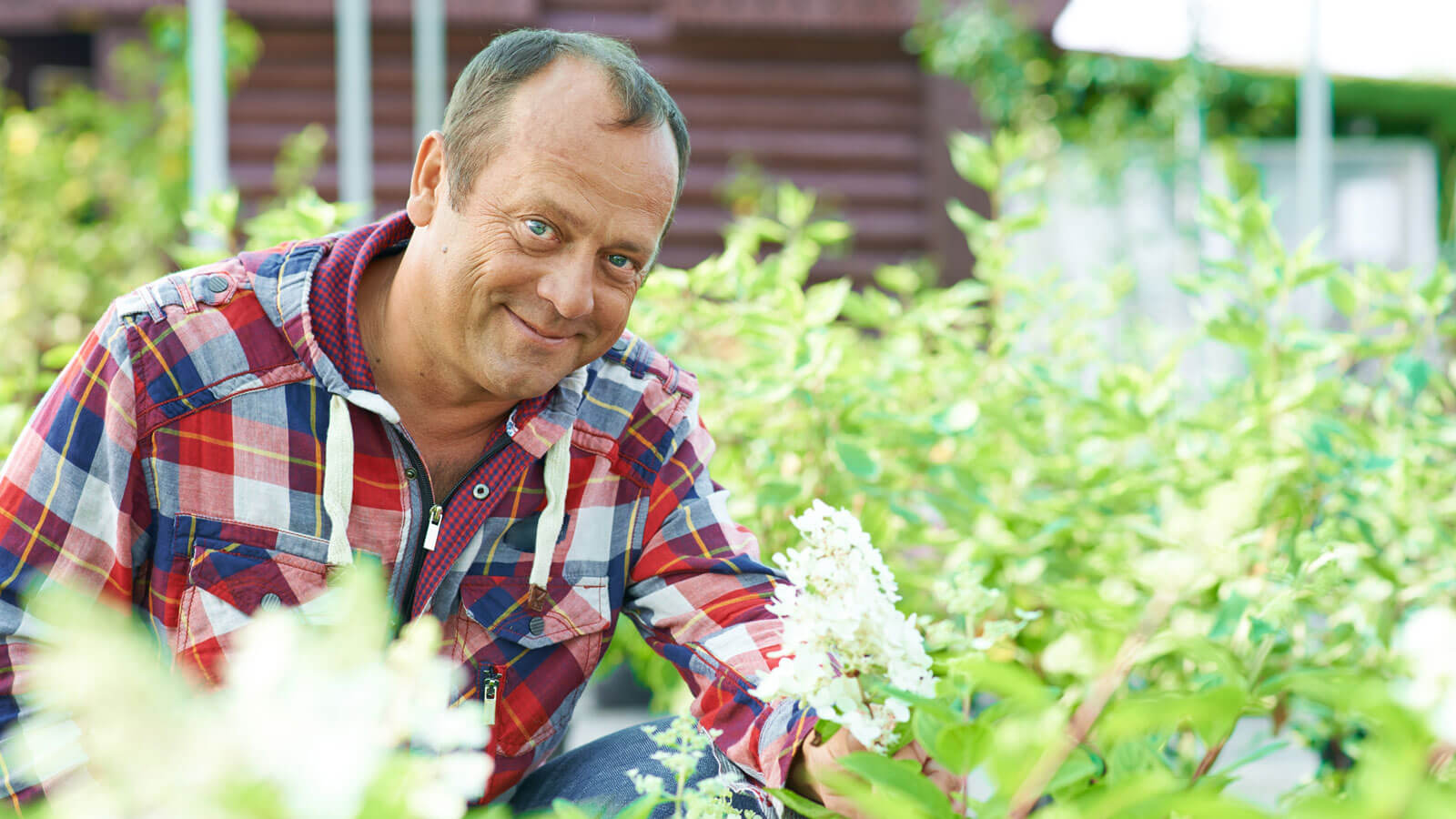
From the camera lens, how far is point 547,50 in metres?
1.27

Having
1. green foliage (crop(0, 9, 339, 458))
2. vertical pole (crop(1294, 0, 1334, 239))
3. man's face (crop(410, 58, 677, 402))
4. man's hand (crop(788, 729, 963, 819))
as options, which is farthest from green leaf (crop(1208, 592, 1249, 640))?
green foliage (crop(0, 9, 339, 458))

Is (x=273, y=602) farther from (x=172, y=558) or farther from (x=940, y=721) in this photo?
(x=940, y=721)

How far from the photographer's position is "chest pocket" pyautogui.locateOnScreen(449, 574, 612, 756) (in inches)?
56.5

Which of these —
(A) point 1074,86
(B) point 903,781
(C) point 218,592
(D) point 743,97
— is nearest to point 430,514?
(C) point 218,592

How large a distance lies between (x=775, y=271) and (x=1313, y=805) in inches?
70.4

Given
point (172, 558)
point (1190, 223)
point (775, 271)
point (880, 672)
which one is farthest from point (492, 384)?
point (1190, 223)

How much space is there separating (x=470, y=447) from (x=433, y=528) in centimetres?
13

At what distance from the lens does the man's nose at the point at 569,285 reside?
1.27 meters

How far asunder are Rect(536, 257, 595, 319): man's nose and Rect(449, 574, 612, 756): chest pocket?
368 mm

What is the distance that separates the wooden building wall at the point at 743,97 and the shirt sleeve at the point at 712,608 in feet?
13.7

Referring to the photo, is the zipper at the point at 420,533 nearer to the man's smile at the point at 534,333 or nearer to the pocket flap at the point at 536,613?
the pocket flap at the point at 536,613

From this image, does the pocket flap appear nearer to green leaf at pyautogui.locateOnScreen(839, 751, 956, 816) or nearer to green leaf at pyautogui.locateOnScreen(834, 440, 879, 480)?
green leaf at pyautogui.locateOnScreen(834, 440, 879, 480)

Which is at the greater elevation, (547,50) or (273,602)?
(547,50)

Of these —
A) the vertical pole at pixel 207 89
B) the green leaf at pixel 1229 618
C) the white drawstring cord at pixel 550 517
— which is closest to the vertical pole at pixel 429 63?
the vertical pole at pixel 207 89
